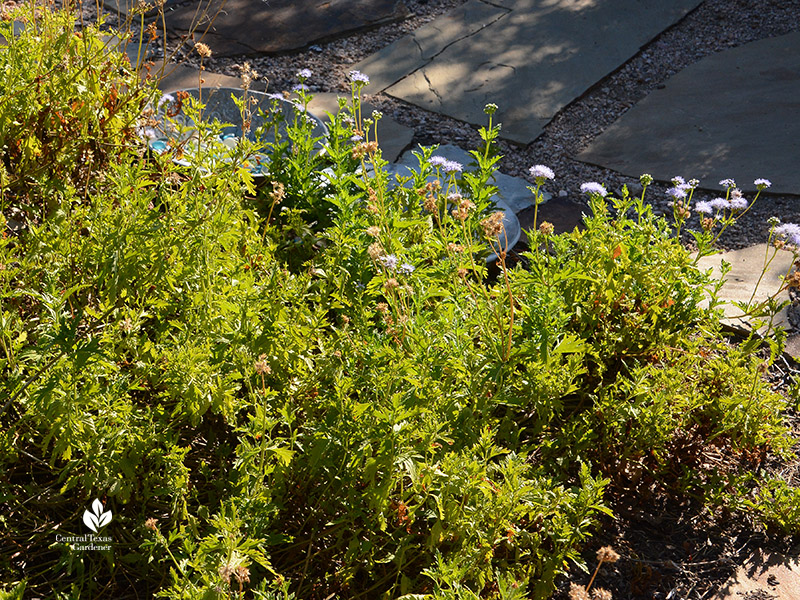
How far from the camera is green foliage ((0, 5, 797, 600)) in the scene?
1.90 meters

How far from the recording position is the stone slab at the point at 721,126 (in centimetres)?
428

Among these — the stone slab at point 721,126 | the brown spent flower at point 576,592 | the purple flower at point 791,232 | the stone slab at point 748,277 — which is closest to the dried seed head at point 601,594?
the brown spent flower at point 576,592

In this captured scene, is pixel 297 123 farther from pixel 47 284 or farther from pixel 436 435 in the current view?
pixel 436 435

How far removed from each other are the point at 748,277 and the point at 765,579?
5.07 feet

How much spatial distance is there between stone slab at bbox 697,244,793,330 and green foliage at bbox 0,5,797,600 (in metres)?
0.49

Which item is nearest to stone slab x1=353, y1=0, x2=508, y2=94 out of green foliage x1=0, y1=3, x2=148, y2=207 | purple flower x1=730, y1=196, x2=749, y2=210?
green foliage x1=0, y1=3, x2=148, y2=207

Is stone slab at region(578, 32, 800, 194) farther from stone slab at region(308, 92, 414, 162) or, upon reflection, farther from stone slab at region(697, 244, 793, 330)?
stone slab at region(308, 92, 414, 162)

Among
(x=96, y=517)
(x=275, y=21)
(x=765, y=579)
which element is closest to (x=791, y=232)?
(x=765, y=579)

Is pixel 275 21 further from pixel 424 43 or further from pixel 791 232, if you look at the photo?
pixel 791 232

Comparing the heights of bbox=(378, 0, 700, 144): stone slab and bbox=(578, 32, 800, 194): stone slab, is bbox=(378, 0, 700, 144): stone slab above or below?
above

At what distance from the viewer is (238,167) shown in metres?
2.58

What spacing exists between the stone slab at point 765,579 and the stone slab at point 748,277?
105cm

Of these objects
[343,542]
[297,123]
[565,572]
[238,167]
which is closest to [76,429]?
[343,542]

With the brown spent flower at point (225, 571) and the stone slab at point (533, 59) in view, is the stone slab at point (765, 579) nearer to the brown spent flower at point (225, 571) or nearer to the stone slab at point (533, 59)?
the brown spent flower at point (225, 571)
